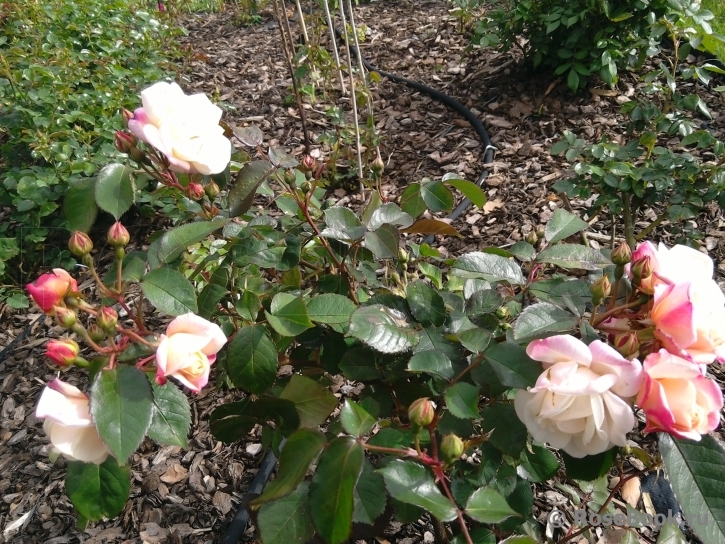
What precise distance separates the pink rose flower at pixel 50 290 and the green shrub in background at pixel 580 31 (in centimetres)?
236

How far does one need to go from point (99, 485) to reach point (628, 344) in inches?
28.0

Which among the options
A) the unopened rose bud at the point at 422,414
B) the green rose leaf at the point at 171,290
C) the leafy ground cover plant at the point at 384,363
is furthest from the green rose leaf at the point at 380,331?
the green rose leaf at the point at 171,290

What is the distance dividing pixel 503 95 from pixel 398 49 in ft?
3.59

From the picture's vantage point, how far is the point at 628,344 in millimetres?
657

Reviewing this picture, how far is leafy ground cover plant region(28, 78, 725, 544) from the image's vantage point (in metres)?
0.63

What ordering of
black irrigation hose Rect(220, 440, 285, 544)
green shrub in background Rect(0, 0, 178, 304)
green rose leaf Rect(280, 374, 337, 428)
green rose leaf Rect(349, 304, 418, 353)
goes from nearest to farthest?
green rose leaf Rect(349, 304, 418, 353)
green rose leaf Rect(280, 374, 337, 428)
black irrigation hose Rect(220, 440, 285, 544)
green shrub in background Rect(0, 0, 178, 304)

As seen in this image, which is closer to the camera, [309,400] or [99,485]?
[99,485]

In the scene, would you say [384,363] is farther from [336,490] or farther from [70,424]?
[70,424]

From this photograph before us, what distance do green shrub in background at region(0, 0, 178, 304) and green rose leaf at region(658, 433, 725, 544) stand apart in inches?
85.3

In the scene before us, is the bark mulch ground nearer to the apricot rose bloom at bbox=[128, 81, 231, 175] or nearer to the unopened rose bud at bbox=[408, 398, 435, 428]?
the unopened rose bud at bbox=[408, 398, 435, 428]

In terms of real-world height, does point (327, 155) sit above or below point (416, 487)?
below

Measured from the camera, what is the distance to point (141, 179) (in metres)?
1.03

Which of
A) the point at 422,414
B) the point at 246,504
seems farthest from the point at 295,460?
the point at 246,504

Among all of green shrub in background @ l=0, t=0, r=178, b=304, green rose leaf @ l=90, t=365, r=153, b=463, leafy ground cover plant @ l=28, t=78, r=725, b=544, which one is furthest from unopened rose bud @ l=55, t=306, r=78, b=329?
green shrub in background @ l=0, t=0, r=178, b=304
